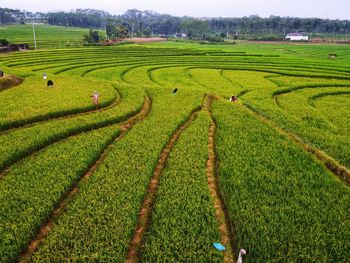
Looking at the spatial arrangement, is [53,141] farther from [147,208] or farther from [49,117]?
[147,208]

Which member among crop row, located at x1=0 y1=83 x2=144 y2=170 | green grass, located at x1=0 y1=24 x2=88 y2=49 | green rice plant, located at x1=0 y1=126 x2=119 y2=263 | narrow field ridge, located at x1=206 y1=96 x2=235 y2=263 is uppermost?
green grass, located at x1=0 y1=24 x2=88 y2=49

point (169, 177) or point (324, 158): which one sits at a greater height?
point (169, 177)

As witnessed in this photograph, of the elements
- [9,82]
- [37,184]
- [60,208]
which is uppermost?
[9,82]

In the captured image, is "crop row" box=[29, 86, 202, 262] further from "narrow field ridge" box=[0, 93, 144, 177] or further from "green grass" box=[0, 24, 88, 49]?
"green grass" box=[0, 24, 88, 49]

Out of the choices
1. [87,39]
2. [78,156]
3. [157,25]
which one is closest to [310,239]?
[78,156]

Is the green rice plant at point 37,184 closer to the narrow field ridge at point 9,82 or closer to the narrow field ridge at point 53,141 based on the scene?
the narrow field ridge at point 53,141

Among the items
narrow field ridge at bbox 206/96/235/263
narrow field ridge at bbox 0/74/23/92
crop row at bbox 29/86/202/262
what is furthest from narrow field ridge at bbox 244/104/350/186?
narrow field ridge at bbox 0/74/23/92

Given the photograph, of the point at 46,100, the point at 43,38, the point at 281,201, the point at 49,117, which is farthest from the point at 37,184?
the point at 43,38

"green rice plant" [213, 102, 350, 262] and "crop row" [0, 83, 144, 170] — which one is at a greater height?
"crop row" [0, 83, 144, 170]

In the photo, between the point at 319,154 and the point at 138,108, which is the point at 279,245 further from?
the point at 138,108
